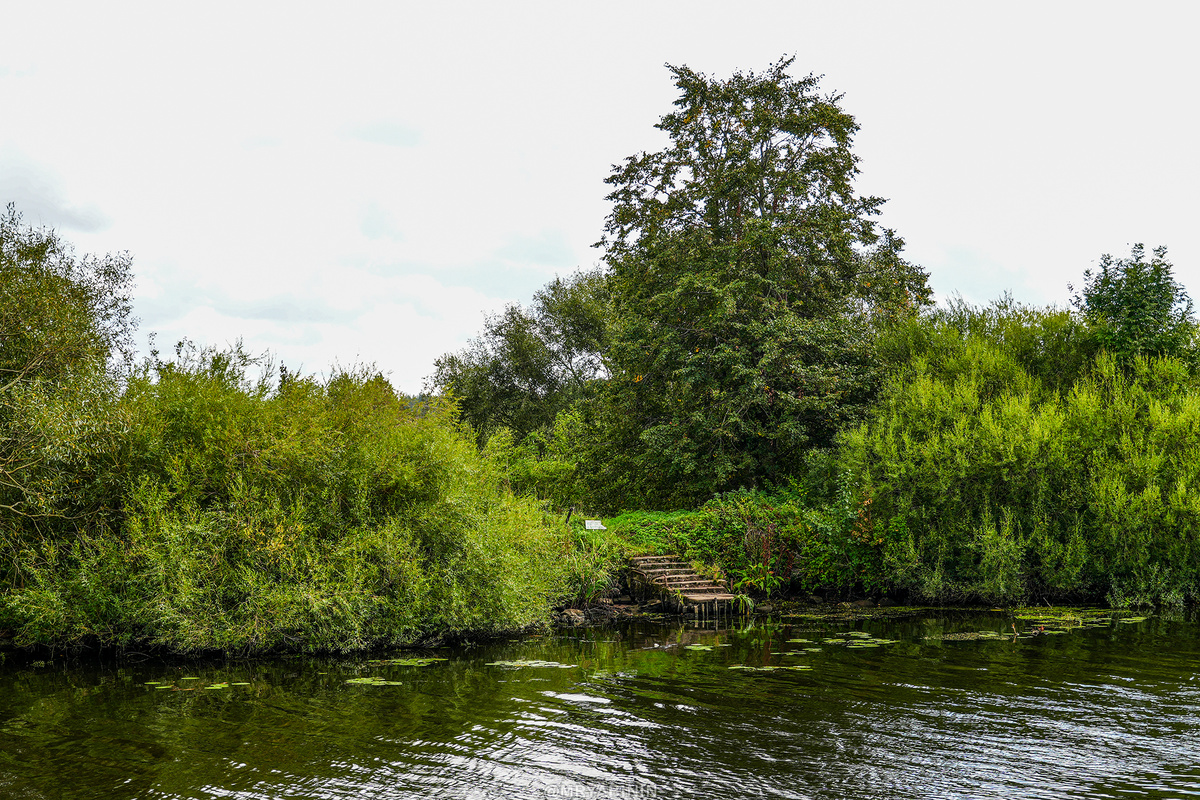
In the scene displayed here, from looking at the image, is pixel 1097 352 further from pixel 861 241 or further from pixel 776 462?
pixel 776 462

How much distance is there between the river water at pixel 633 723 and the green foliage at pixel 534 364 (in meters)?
33.0

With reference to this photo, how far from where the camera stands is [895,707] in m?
10.3

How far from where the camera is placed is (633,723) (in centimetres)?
988

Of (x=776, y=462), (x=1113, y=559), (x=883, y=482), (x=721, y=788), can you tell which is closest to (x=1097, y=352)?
(x=1113, y=559)

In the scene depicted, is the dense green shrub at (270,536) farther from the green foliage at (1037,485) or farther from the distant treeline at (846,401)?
the green foliage at (1037,485)

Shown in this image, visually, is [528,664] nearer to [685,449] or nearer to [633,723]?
[633,723]

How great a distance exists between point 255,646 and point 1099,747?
1336 cm

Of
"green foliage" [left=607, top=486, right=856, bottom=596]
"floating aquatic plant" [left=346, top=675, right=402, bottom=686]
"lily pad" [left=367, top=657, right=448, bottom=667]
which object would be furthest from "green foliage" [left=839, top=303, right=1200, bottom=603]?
"floating aquatic plant" [left=346, top=675, right=402, bottom=686]

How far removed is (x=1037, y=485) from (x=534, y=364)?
32.3 metres

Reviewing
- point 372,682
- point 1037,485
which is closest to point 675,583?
point 1037,485

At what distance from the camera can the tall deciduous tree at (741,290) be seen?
24.1 m

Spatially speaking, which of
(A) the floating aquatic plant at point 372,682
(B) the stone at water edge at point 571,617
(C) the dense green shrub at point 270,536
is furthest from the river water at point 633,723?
(B) the stone at water edge at point 571,617

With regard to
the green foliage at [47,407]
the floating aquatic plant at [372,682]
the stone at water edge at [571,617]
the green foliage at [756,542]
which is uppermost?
the green foliage at [47,407]

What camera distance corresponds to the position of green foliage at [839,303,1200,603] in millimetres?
19938
